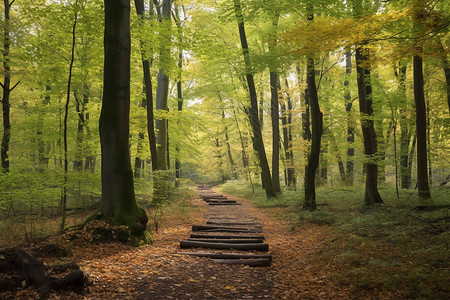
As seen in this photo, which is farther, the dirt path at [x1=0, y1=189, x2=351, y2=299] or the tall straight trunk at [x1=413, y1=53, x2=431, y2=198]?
the tall straight trunk at [x1=413, y1=53, x2=431, y2=198]

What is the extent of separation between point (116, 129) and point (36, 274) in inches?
136

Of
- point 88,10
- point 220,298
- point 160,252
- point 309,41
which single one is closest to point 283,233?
point 160,252

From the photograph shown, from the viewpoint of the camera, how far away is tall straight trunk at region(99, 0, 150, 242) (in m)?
6.14

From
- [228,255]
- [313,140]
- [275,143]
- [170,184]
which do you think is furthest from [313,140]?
[228,255]

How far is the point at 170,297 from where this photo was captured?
365cm

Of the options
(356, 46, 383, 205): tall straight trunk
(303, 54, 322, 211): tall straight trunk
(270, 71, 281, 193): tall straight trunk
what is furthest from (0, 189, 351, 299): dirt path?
(270, 71, 281, 193): tall straight trunk

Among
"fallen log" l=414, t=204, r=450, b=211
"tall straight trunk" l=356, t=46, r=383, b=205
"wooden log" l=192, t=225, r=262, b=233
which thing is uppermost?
"tall straight trunk" l=356, t=46, r=383, b=205

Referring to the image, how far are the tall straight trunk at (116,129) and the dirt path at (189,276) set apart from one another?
0.80 meters

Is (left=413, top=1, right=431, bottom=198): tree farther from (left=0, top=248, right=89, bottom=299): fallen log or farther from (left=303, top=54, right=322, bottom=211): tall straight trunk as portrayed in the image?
(left=0, top=248, right=89, bottom=299): fallen log

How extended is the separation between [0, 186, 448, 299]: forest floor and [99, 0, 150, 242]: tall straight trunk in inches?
29.3

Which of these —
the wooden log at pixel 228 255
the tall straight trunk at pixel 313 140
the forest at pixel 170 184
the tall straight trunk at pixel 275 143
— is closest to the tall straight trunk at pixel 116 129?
the forest at pixel 170 184

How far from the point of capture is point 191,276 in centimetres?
449

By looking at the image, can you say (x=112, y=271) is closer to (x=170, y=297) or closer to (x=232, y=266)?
(x=170, y=297)

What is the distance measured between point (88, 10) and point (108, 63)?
110 inches
